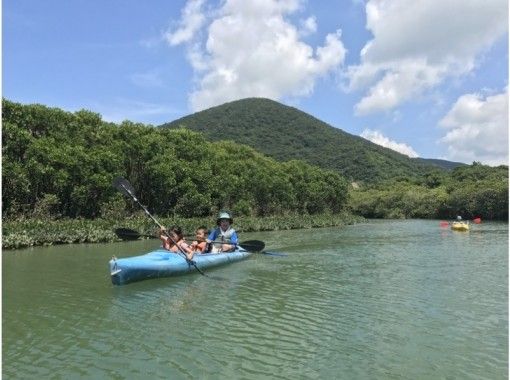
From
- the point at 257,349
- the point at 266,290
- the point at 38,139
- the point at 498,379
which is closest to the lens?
the point at 498,379

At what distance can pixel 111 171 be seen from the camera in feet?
95.3

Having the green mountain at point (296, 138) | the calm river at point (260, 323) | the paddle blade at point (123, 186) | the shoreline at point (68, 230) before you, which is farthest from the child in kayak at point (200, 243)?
the green mountain at point (296, 138)

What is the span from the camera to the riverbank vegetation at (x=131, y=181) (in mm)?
24578

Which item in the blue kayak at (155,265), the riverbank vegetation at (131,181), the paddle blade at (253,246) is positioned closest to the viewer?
the blue kayak at (155,265)

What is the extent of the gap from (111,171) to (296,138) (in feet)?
303

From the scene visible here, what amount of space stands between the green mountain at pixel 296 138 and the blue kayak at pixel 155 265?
90473mm

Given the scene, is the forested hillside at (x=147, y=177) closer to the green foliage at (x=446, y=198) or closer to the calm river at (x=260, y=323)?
the green foliage at (x=446, y=198)

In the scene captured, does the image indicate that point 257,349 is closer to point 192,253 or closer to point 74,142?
point 192,253

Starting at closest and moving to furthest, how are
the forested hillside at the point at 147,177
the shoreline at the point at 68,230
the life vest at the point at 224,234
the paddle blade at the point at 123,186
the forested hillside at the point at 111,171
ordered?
the paddle blade at the point at 123,186 < the life vest at the point at 224,234 < the shoreline at the point at 68,230 < the forested hillside at the point at 111,171 < the forested hillside at the point at 147,177

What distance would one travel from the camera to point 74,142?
93.2 ft

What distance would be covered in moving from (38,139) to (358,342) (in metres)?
22.8

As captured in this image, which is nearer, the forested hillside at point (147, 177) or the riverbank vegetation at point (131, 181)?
the riverbank vegetation at point (131, 181)

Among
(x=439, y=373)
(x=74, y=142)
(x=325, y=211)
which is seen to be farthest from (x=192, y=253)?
(x=325, y=211)

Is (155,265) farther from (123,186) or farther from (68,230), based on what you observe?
(68,230)
